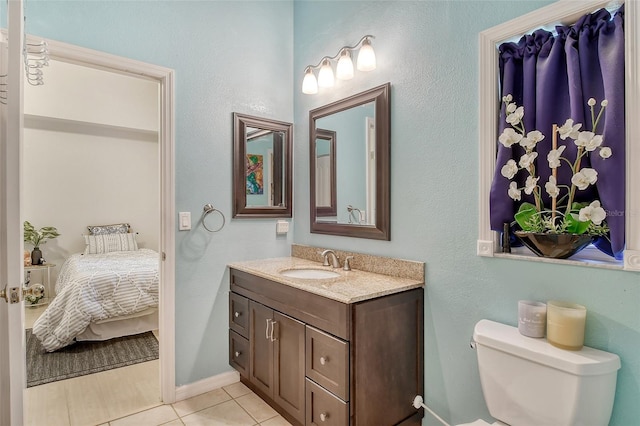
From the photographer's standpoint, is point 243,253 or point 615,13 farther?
point 243,253

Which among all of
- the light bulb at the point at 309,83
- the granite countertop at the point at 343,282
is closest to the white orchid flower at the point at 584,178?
the granite countertop at the point at 343,282

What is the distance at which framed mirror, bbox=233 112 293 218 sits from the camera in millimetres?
2443

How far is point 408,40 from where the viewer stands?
1.89m

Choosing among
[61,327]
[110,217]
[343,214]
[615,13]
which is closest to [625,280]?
[615,13]

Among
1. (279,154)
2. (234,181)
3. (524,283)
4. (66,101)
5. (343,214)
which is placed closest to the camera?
(524,283)

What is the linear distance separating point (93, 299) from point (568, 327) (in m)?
3.35

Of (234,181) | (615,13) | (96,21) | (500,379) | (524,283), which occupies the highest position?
(96,21)

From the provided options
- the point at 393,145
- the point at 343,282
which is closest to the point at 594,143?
the point at 393,145

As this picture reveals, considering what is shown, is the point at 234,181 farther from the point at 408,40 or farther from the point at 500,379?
the point at 500,379

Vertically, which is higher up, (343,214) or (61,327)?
(343,214)

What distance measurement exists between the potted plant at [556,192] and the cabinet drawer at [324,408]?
1.06 metres

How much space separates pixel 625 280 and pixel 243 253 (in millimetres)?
2050

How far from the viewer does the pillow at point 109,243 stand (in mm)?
4582

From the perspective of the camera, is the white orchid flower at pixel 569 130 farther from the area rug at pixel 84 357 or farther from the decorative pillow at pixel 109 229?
the decorative pillow at pixel 109 229
